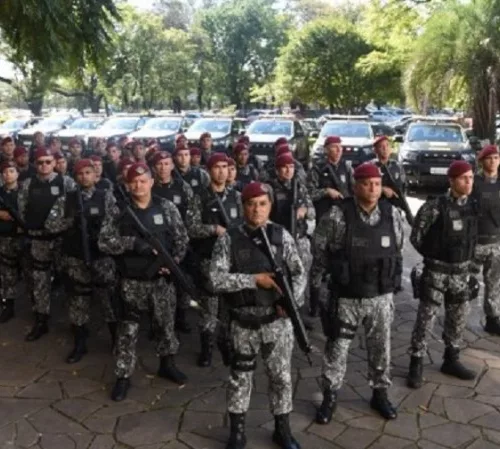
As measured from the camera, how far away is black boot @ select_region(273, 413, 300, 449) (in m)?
3.90

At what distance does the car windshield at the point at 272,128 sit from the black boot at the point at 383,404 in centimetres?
1219

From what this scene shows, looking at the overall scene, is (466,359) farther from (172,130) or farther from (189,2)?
(189,2)

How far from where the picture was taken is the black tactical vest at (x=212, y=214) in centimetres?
514

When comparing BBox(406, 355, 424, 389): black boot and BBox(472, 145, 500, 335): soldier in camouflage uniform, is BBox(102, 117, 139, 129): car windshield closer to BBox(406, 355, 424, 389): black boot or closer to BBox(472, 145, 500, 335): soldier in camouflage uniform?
BBox(472, 145, 500, 335): soldier in camouflage uniform

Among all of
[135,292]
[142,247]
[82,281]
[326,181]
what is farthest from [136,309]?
[326,181]

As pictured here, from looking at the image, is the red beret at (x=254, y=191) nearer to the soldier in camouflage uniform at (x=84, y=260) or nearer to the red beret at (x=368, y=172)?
the red beret at (x=368, y=172)

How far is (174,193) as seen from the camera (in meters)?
5.75

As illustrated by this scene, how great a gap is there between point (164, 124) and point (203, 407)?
48.8 feet

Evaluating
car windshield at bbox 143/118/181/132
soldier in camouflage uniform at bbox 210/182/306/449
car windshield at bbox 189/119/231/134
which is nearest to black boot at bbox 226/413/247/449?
soldier in camouflage uniform at bbox 210/182/306/449

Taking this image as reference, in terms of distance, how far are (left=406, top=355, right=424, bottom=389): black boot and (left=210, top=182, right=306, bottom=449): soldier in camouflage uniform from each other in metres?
1.30

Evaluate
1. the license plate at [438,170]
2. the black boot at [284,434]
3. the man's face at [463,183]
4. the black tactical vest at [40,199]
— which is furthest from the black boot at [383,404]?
the license plate at [438,170]

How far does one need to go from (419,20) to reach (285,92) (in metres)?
7.76

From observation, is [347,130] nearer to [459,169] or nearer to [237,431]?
[459,169]

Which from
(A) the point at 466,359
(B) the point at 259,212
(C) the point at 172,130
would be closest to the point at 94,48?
(B) the point at 259,212
